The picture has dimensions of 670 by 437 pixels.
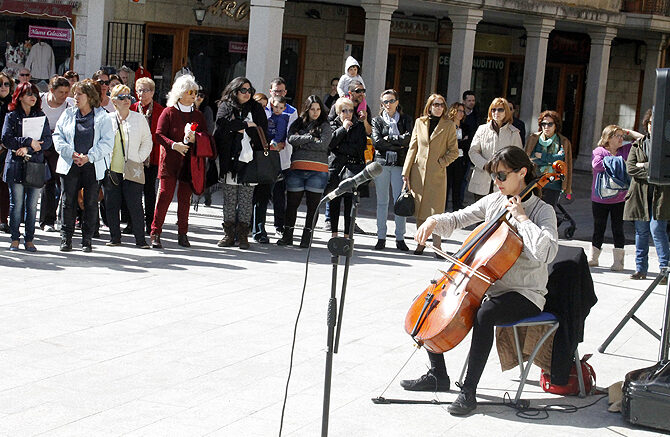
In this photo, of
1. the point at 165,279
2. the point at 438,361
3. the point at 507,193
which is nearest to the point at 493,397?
the point at 438,361

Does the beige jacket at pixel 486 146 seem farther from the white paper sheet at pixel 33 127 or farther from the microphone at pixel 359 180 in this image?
the microphone at pixel 359 180

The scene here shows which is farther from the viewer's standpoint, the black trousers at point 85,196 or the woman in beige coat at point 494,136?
the woman in beige coat at point 494,136

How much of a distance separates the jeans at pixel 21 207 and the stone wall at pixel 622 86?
2075cm

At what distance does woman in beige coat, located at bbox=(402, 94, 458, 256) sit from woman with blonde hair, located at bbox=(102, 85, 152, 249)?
10.3 feet

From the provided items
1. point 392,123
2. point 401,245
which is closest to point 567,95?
point 392,123

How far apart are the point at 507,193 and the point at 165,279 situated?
4.31m

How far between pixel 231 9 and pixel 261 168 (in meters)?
9.98

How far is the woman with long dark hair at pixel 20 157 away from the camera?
1110 centimetres

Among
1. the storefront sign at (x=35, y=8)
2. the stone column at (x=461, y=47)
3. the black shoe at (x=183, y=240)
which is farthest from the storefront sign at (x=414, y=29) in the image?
the black shoe at (x=183, y=240)

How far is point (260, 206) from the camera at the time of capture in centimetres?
1284

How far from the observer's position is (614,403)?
22.8ft

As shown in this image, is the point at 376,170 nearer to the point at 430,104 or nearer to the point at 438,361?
the point at 438,361

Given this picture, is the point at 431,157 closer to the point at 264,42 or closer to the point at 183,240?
the point at 183,240

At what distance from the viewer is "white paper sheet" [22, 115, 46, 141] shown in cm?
1129
